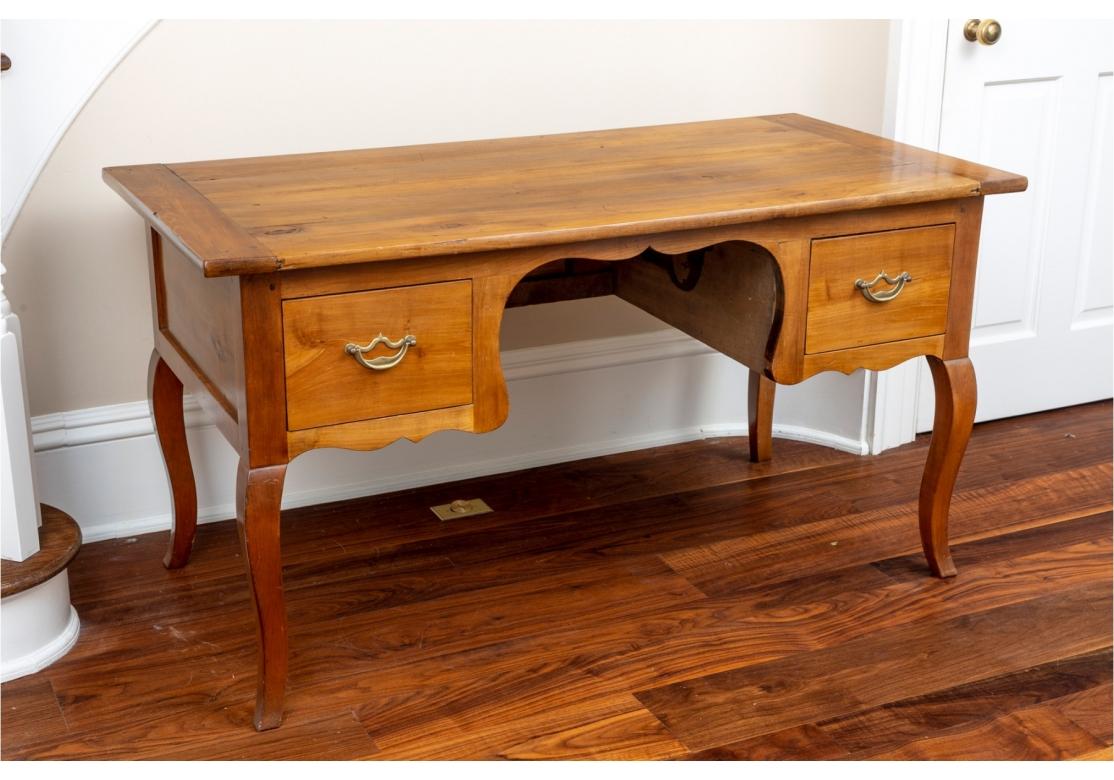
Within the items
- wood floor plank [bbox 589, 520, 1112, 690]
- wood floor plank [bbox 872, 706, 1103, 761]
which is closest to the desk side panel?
wood floor plank [bbox 589, 520, 1112, 690]

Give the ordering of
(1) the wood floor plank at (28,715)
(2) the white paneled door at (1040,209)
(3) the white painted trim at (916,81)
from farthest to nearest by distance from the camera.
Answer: (2) the white paneled door at (1040,209) → (3) the white painted trim at (916,81) → (1) the wood floor plank at (28,715)

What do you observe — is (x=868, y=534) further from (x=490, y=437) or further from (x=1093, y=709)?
(x=490, y=437)

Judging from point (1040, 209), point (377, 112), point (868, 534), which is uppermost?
point (377, 112)

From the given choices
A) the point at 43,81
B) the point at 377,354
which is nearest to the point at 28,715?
the point at 377,354

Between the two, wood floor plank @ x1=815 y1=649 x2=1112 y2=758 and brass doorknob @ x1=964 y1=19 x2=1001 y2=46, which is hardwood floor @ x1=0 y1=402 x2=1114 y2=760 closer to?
wood floor plank @ x1=815 y1=649 x2=1112 y2=758

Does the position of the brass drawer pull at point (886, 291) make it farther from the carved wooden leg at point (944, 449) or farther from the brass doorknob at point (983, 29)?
the brass doorknob at point (983, 29)

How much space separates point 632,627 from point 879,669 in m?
0.41

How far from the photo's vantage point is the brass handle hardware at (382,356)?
5.86 ft

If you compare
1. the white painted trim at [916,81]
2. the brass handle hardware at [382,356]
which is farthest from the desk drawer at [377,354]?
the white painted trim at [916,81]

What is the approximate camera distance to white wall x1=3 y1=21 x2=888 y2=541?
7.61 feet

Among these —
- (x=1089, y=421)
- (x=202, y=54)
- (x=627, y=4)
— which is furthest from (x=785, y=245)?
(x=1089, y=421)

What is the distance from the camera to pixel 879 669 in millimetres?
2074

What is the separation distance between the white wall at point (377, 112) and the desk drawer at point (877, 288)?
0.72 meters

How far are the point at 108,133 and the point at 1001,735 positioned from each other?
1787 mm
